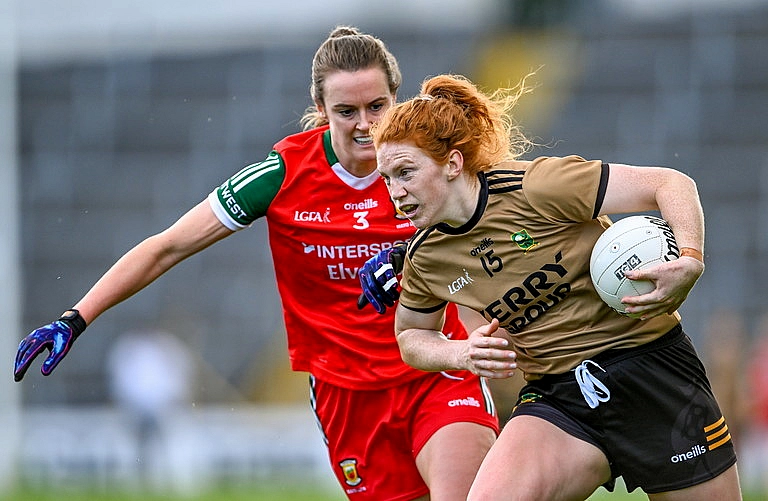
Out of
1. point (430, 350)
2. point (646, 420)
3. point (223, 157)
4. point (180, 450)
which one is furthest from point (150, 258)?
point (223, 157)

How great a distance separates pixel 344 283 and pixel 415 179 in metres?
1.07

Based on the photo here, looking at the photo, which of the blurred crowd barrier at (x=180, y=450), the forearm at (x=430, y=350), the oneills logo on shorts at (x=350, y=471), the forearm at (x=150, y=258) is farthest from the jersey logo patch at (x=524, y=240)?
the blurred crowd barrier at (x=180, y=450)

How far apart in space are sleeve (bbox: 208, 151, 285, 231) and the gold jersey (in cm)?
92

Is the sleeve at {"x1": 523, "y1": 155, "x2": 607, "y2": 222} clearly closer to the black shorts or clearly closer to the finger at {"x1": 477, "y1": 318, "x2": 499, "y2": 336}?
the finger at {"x1": 477, "y1": 318, "x2": 499, "y2": 336}

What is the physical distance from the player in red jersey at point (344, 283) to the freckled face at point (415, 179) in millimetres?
644

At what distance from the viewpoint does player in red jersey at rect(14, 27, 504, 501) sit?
17.4 ft

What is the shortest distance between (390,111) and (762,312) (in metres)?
11.9

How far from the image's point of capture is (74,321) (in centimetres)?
536

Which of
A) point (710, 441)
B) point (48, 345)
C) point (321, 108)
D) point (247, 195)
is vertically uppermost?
point (321, 108)

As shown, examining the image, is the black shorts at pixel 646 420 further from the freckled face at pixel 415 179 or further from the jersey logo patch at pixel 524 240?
the freckled face at pixel 415 179

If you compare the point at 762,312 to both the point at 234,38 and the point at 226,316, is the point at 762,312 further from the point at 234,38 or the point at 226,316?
the point at 234,38

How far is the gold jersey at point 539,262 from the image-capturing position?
4652 millimetres

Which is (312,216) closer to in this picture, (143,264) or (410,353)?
(143,264)

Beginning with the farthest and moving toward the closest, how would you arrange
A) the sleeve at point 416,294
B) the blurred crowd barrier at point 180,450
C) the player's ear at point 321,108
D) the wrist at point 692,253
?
the blurred crowd barrier at point 180,450 < the player's ear at point 321,108 < the sleeve at point 416,294 < the wrist at point 692,253
